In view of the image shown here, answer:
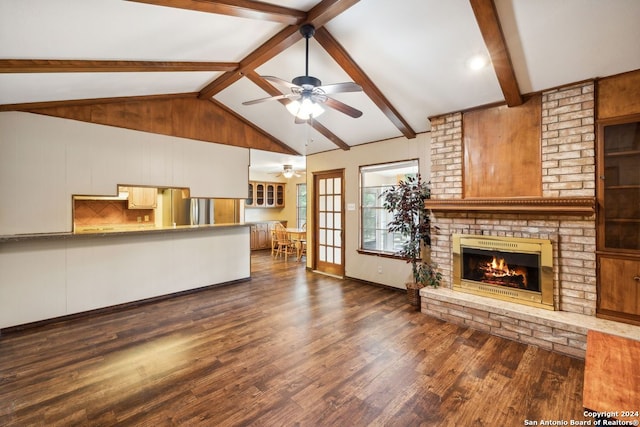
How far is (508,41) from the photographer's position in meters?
2.59

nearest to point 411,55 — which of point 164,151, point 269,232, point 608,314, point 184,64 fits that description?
point 184,64

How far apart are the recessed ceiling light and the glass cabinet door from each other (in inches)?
53.3

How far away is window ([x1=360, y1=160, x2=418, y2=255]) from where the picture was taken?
501 centimetres

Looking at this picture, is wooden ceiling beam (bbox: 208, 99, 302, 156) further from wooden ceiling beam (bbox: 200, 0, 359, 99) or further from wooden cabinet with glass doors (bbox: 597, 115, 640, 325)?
wooden cabinet with glass doors (bbox: 597, 115, 640, 325)

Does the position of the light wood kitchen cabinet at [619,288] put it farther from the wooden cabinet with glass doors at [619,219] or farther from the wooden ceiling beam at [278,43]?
the wooden ceiling beam at [278,43]

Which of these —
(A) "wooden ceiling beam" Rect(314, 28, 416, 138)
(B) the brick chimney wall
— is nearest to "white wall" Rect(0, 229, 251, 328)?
(A) "wooden ceiling beam" Rect(314, 28, 416, 138)

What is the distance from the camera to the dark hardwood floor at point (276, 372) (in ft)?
6.46

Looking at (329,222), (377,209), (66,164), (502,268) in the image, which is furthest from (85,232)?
(502,268)

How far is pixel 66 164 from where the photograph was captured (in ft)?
11.7

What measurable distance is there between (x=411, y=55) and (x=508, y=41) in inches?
33.8

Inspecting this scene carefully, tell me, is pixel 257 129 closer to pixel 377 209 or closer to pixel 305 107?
pixel 377 209

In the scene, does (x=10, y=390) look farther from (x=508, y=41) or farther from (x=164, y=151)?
(x=508, y=41)

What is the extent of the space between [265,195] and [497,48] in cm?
763

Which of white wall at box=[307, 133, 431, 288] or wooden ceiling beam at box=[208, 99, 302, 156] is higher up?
wooden ceiling beam at box=[208, 99, 302, 156]
